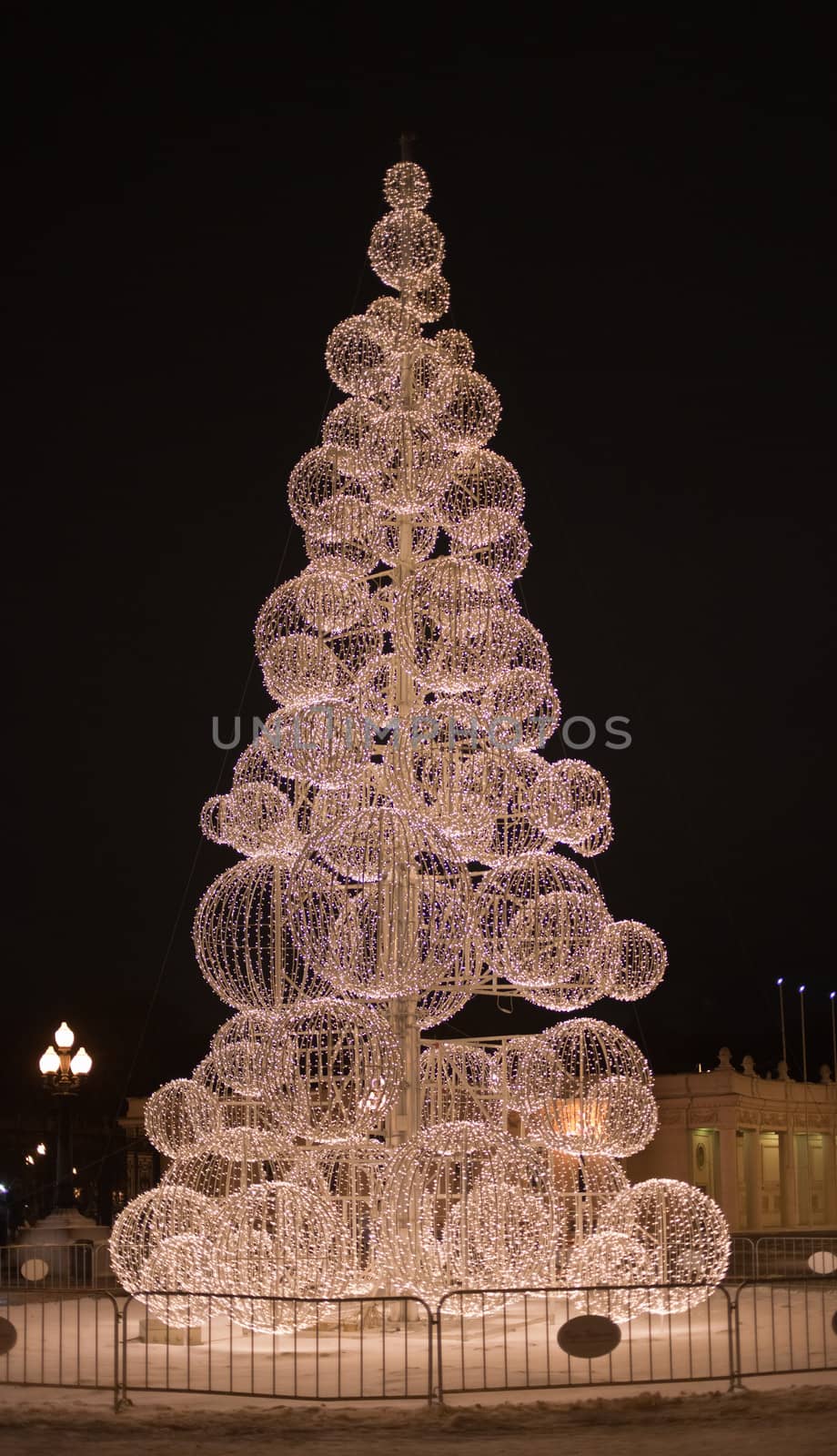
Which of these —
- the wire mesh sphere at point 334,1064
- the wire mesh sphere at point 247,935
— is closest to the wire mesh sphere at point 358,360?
the wire mesh sphere at point 247,935

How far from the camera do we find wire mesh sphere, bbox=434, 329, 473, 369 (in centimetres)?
1483

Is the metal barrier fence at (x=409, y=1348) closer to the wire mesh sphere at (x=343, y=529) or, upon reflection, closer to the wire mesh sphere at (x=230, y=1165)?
the wire mesh sphere at (x=230, y=1165)

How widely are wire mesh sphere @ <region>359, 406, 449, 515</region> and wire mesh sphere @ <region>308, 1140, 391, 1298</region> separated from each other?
5111mm

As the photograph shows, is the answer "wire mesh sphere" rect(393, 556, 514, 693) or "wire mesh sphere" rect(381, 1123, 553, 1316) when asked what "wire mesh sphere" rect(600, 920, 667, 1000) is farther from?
"wire mesh sphere" rect(393, 556, 514, 693)

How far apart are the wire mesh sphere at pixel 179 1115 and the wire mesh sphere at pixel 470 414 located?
18.3 feet

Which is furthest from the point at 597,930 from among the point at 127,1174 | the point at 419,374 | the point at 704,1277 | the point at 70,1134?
the point at 127,1174

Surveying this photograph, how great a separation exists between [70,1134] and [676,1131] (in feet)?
66.0

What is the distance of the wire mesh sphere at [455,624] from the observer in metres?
13.8

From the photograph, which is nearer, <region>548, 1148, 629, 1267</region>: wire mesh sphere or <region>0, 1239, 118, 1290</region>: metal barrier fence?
<region>548, 1148, 629, 1267</region>: wire mesh sphere

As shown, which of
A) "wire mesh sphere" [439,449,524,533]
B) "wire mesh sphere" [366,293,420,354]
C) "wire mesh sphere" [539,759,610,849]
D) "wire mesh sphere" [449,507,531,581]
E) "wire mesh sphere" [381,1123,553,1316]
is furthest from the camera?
"wire mesh sphere" [366,293,420,354]

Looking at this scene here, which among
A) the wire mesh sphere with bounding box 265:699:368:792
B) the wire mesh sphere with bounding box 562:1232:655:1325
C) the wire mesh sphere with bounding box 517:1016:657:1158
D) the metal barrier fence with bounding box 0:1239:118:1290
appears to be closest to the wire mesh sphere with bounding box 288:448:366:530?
the wire mesh sphere with bounding box 265:699:368:792

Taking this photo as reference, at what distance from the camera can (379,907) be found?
43.8 ft

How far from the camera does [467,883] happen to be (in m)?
12.9

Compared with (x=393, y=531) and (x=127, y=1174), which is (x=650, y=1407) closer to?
(x=393, y=531)
